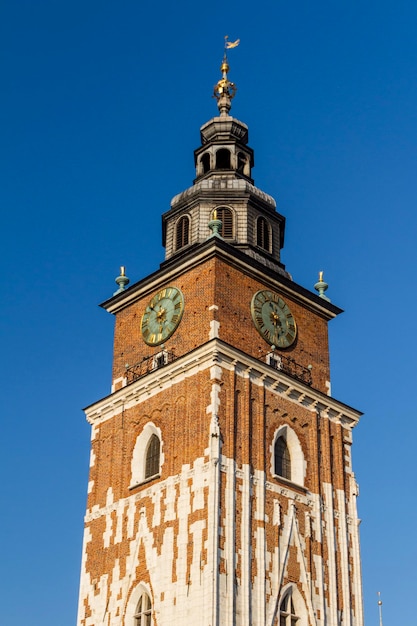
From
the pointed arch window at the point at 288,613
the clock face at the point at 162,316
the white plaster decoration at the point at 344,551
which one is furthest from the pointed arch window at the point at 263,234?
the pointed arch window at the point at 288,613

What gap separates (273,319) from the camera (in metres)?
40.6

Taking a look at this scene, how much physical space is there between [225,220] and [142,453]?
10.0m

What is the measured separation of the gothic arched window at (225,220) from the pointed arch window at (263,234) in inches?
48.9

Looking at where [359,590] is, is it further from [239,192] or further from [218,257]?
[239,192]

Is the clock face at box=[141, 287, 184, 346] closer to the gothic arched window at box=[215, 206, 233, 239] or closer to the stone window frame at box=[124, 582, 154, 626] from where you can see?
the gothic arched window at box=[215, 206, 233, 239]

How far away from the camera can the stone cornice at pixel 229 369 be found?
3753 cm

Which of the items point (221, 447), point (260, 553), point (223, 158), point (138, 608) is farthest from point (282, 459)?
point (223, 158)

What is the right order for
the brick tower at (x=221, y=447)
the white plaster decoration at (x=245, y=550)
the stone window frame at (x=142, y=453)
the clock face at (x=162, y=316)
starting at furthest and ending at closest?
1. the clock face at (x=162, y=316)
2. the stone window frame at (x=142, y=453)
3. the brick tower at (x=221, y=447)
4. the white plaster decoration at (x=245, y=550)

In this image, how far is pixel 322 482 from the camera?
1545 inches

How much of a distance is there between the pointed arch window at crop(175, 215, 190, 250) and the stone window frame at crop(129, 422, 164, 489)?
811 centimetres

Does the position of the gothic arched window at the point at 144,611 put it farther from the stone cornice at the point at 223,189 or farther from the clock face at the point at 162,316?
the stone cornice at the point at 223,189

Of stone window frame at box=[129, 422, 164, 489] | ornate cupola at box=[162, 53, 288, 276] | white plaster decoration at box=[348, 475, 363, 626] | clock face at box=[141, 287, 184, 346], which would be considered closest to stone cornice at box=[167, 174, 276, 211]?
ornate cupola at box=[162, 53, 288, 276]

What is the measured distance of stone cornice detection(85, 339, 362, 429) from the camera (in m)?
37.5

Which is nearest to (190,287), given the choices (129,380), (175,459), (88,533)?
(129,380)
